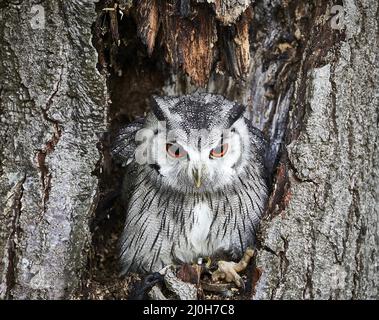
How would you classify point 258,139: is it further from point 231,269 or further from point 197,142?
point 231,269

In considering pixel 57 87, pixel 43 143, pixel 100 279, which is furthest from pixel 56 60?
pixel 100 279

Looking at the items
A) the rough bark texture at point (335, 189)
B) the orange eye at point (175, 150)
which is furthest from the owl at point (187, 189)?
the rough bark texture at point (335, 189)

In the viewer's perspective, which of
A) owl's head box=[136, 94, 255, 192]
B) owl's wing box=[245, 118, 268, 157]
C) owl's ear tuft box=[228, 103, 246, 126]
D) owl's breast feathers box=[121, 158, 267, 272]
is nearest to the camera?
owl's head box=[136, 94, 255, 192]

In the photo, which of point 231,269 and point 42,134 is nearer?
point 42,134

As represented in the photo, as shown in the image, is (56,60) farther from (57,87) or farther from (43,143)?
(43,143)

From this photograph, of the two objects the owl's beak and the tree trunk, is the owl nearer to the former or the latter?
the owl's beak

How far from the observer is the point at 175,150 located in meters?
2.98

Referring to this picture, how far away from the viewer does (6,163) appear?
107 inches

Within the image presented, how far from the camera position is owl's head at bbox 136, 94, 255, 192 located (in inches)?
114

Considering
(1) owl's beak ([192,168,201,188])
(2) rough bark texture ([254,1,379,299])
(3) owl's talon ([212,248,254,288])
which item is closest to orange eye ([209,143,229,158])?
(1) owl's beak ([192,168,201,188])

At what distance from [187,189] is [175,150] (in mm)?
247

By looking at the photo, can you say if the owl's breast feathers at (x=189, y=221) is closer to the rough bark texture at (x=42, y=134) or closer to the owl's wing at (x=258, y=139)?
the owl's wing at (x=258, y=139)

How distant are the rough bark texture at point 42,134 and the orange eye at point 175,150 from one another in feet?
1.55

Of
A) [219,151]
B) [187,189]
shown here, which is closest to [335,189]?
[219,151]
